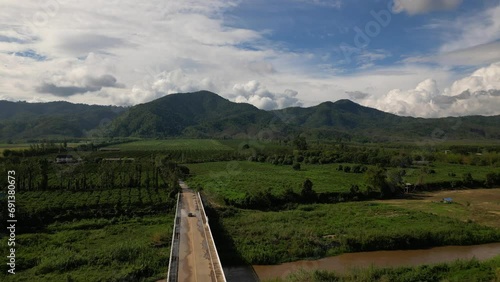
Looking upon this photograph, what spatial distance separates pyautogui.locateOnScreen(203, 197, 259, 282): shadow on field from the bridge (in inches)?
75.3

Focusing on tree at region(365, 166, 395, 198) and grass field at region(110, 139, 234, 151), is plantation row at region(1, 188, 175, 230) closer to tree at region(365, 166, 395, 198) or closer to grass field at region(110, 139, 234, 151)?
tree at region(365, 166, 395, 198)

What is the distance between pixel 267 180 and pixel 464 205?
31035 mm

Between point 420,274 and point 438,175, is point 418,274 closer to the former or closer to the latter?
point 420,274

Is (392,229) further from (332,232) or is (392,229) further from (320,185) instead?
(320,185)

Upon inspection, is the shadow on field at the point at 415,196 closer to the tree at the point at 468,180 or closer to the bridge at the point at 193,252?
the tree at the point at 468,180

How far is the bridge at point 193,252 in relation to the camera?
76.0 ft

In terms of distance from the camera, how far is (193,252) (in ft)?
89.1

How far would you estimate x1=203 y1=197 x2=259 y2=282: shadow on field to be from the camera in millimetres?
26969

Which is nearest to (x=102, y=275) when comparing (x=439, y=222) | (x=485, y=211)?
(x=439, y=222)

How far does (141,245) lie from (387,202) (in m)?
39.4

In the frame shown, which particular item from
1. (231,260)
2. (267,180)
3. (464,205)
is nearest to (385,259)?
(231,260)

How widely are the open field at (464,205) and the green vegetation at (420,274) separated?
17255mm

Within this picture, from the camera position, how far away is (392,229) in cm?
3762

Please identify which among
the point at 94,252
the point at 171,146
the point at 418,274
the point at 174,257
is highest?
the point at 171,146
